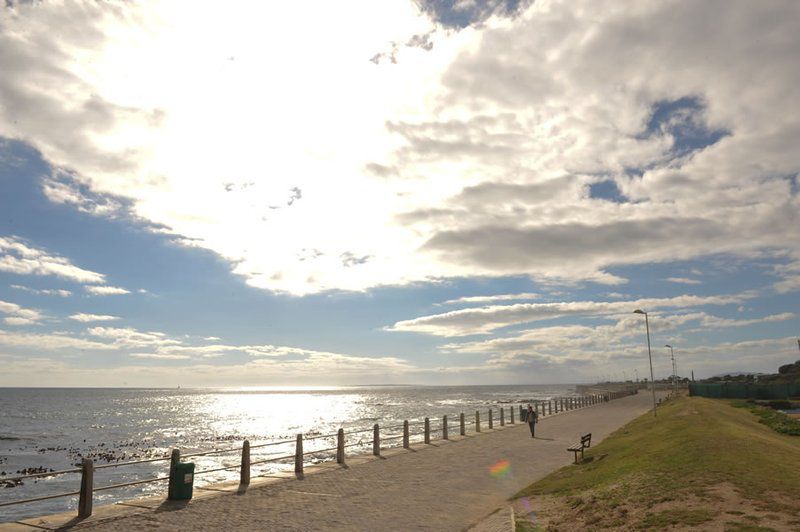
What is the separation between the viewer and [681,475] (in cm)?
1295

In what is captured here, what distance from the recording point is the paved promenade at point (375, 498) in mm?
11812

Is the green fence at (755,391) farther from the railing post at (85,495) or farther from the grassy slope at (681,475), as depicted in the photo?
the railing post at (85,495)

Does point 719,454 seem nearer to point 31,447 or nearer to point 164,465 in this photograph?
point 164,465

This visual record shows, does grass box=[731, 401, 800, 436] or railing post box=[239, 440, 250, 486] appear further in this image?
grass box=[731, 401, 800, 436]

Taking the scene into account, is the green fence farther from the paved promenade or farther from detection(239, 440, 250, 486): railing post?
detection(239, 440, 250, 486): railing post

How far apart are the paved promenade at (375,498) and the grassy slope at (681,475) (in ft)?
5.66

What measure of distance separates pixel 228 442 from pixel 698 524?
186ft

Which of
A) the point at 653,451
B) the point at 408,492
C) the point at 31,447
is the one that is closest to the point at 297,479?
the point at 408,492

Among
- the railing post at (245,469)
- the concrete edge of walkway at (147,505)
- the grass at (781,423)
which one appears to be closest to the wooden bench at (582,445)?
the concrete edge of walkway at (147,505)

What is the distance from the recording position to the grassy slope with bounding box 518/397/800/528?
36.0 feet

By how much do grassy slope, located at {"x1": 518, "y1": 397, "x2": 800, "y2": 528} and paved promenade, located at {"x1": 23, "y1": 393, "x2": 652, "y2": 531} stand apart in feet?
5.66

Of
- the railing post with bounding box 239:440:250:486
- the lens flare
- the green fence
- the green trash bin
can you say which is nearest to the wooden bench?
the lens flare

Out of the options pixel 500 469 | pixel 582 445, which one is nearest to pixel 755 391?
pixel 582 445

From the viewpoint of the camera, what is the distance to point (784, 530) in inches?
349
